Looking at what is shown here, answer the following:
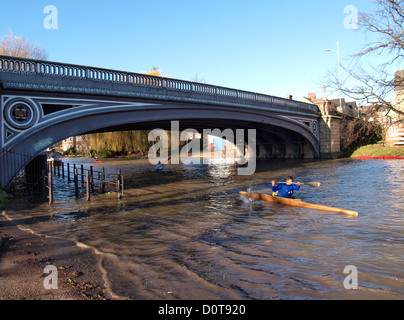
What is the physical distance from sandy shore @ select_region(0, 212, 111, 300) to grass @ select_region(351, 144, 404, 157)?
33.7 meters

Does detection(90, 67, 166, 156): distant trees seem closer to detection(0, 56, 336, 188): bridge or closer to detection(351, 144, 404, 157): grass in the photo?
detection(0, 56, 336, 188): bridge

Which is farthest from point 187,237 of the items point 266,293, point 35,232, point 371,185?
point 371,185

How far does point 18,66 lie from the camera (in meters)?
13.2

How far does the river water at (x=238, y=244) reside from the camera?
497 centimetres

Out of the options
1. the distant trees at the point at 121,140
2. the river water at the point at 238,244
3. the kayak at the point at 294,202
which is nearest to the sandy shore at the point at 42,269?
the river water at the point at 238,244

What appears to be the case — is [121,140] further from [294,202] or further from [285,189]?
[294,202]

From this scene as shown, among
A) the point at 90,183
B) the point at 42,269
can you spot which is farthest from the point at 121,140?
the point at 42,269

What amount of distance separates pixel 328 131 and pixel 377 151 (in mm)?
5335

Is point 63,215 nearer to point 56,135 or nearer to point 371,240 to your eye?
point 56,135

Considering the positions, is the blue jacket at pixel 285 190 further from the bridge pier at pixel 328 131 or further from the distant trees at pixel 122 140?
the distant trees at pixel 122 140

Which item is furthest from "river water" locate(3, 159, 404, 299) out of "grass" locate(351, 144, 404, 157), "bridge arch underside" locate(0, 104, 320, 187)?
"grass" locate(351, 144, 404, 157)

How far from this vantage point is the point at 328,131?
36.0 meters

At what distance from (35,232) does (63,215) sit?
2547 millimetres

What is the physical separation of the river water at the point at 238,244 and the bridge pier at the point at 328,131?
23258mm
